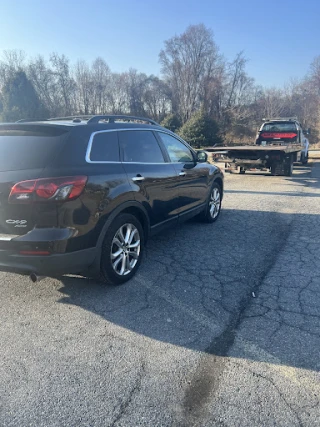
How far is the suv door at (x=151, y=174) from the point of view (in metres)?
3.77

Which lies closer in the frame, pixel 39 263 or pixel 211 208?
pixel 39 263

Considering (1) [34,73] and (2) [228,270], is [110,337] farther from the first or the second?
(1) [34,73]

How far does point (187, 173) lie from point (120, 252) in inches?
81.7

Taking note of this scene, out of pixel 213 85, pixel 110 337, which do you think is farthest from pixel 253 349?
pixel 213 85

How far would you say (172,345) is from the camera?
2.58 metres

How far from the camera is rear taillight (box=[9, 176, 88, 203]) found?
2.76m

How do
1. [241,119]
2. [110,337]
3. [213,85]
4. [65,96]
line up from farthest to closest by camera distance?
[65,96] < [213,85] < [241,119] < [110,337]

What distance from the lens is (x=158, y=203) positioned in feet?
13.8

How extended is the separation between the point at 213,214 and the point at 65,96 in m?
48.6

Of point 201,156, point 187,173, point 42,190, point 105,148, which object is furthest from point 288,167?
point 42,190

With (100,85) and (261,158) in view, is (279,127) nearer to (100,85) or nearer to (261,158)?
(261,158)

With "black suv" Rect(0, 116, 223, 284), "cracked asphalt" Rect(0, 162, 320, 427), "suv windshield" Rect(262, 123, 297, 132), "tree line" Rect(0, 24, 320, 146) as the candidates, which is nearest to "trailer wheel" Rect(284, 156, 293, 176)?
"suv windshield" Rect(262, 123, 297, 132)

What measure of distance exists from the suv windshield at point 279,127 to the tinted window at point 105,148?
491 inches

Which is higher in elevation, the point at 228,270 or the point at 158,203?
the point at 158,203
